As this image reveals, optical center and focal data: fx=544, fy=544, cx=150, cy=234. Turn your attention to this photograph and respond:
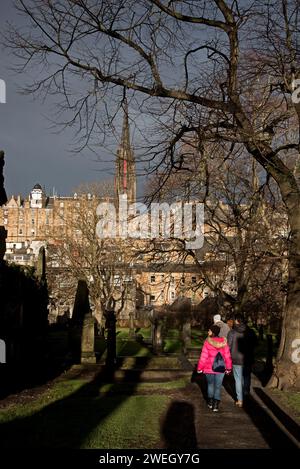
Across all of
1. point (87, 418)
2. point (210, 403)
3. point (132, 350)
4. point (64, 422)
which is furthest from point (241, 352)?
point (132, 350)

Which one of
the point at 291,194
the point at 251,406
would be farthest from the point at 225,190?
the point at 251,406

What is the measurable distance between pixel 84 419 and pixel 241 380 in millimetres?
3138

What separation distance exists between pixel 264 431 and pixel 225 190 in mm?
13904

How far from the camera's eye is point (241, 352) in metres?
10.4

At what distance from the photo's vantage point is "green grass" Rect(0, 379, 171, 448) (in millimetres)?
7492

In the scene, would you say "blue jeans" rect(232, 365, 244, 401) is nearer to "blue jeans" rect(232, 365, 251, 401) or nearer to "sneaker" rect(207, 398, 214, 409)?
"blue jeans" rect(232, 365, 251, 401)

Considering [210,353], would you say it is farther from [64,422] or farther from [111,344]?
[111,344]

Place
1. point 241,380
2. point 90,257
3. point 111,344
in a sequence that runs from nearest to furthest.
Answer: point 241,380 → point 111,344 → point 90,257

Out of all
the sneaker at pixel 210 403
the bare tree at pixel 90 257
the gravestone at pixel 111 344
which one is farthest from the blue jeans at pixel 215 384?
the bare tree at pixel 90 257

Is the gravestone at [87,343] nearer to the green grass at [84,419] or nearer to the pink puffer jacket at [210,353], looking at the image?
the green grass at [84,419]

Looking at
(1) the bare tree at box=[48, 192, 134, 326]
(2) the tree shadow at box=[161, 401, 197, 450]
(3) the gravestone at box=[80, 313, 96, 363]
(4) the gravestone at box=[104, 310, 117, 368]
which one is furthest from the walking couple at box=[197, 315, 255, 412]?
(1) the bare tree at box=[48, 192, 134, 326]

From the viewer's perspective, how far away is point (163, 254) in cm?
2152

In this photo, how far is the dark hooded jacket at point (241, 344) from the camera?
1045 cm

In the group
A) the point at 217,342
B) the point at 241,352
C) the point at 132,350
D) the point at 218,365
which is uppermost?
the point at 217,342
